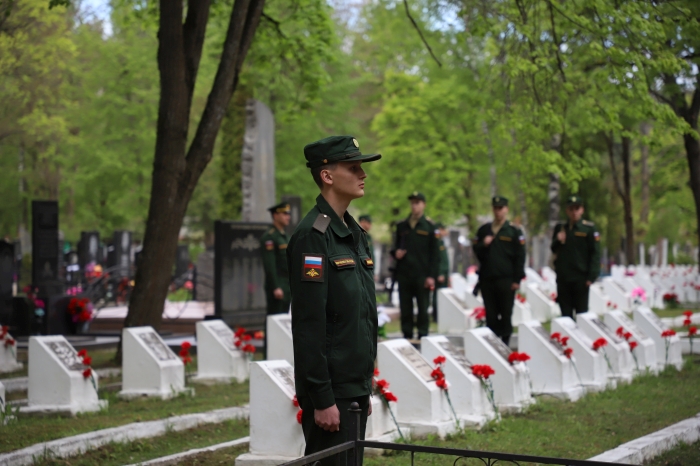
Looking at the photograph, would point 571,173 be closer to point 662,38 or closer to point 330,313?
point 662,38

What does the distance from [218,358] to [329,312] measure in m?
7.56

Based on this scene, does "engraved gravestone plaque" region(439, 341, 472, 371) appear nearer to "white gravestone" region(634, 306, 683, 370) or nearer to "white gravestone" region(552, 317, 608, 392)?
"white gravestone" region(552, 317, 608, 392)

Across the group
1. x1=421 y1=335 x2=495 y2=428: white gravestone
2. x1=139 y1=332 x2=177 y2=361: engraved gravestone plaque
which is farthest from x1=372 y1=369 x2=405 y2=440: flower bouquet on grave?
x1=139 y1=332 x2=177 y2=361: engraved gravestone plaque

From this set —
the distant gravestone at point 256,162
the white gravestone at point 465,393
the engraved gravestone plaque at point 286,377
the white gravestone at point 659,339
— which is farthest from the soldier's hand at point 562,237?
the distant gravestone at point 256,162

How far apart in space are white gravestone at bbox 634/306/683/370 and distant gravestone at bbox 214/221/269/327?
6.87m

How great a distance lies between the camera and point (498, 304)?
40.5 feet

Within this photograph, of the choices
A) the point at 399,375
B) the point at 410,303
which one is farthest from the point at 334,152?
the point at 410,303

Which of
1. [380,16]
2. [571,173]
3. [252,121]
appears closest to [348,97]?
[380,16]

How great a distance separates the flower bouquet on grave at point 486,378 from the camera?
860cm

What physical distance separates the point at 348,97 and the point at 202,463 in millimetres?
33974

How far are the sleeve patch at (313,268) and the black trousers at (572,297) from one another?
9192mm

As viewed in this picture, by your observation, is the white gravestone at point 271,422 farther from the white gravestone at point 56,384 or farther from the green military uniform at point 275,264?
the green military uniform at point 275,264

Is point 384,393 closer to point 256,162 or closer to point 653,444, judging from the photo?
point 653,444

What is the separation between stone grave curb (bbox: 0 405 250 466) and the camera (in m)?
7.09
